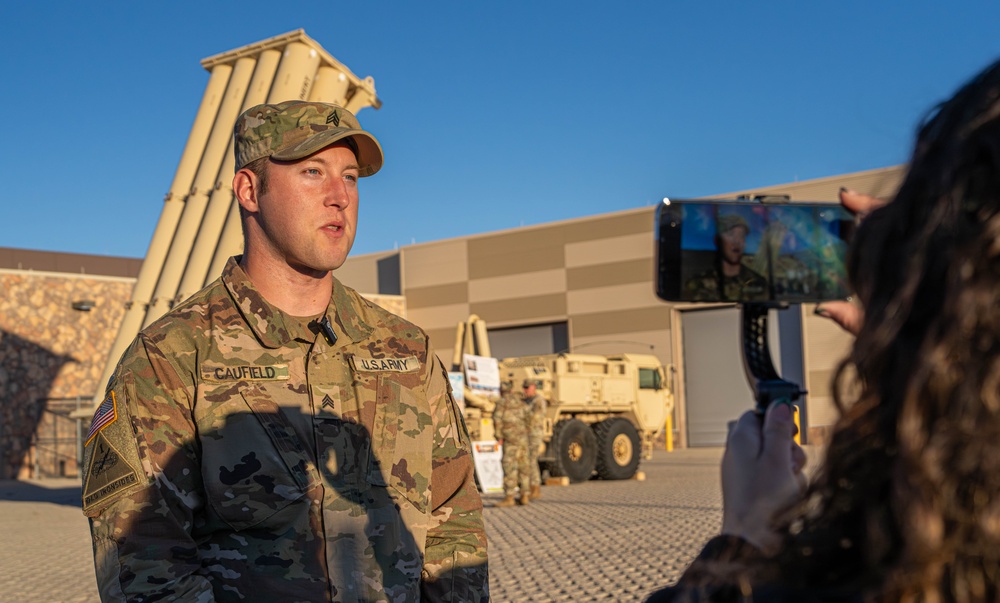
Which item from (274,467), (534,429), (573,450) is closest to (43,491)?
(573,450)

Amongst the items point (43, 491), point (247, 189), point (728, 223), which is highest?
point (247, 189)

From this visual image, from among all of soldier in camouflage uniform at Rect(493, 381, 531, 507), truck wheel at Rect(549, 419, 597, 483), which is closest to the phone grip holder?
soldier in camouflage uniform at Rect(493, 381, 531, 507)

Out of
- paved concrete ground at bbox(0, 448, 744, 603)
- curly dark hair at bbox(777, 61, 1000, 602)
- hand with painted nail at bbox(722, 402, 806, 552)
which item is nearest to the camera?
curly dark hair at bbox(777, 61, 1000, 602)

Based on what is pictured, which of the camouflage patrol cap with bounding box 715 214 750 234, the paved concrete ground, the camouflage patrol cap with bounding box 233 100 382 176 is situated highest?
the camouflage patrol cap with bounding box 233 100 382 176

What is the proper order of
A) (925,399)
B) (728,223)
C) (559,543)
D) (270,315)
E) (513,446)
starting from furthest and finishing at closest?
(513,446)
(559,543)
(270,315)
(728,223)
(925,399)

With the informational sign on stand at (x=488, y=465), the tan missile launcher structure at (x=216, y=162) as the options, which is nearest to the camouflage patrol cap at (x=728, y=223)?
the tan missile launcher structure at (x=216, y=162)

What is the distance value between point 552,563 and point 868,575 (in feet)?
25.4

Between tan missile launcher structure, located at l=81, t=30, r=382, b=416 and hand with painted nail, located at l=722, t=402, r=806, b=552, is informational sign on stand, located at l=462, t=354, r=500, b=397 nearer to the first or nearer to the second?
tan missile launcher structure, located at l=81, t=30, r=382, b=416

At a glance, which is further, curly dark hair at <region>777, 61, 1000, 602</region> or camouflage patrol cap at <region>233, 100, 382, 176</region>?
camouflage patrol cap at <region>233, 100, 382, 176</region>

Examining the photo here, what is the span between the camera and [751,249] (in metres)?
1.30

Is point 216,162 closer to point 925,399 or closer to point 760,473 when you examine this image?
point 760,473

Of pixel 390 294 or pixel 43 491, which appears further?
pixel 390 294

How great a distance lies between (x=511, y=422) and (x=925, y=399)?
42.3 feet

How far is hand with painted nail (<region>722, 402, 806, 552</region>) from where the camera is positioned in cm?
92
